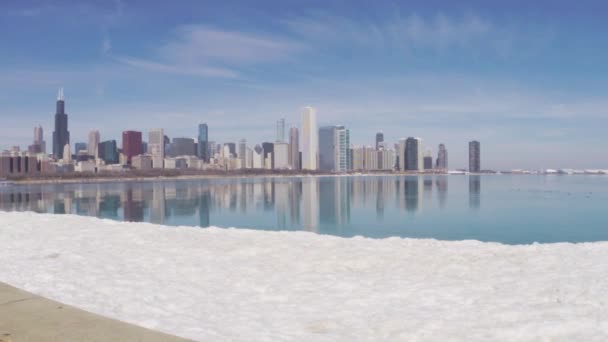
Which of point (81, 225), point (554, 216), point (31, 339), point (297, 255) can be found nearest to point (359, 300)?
point (297, 255)

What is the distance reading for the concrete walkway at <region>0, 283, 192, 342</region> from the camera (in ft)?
16.6

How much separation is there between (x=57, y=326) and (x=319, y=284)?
5061 millimetres

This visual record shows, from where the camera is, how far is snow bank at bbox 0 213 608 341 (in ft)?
22.1

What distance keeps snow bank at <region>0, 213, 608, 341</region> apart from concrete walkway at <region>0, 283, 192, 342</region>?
0.89 meters

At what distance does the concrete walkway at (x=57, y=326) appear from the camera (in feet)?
16.6

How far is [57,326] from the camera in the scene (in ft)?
17.9

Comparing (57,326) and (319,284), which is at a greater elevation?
(57,326)

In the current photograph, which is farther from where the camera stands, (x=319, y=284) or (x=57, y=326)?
(x=319, y=284)

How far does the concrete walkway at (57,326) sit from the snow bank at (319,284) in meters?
0.89

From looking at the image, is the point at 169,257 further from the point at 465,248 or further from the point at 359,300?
the point at 465,248

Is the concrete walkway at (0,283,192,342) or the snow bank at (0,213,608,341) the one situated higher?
the concrete walkway at (0,283,192,342)

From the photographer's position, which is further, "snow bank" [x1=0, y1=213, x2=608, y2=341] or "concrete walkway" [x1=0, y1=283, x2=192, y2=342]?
"snow bank" [x1=0, y1=213, x2=608, y2=341]

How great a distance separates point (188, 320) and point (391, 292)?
3684 millimetres

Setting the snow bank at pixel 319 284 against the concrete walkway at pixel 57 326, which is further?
the snow bank at pixel 319 284
